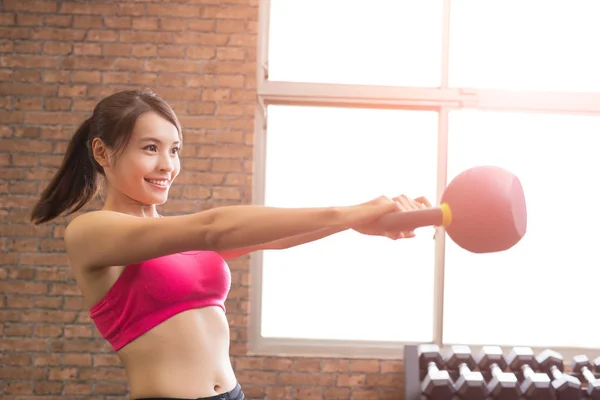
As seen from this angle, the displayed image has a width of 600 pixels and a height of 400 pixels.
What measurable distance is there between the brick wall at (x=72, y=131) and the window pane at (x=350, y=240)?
0.65ft

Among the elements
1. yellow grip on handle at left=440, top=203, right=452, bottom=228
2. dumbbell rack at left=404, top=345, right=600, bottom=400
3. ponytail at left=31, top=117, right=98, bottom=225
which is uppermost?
ponytail at left=31, top=117, right=98, bottom=225

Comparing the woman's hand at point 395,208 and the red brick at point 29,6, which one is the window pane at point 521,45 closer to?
the red brick at point 29,6

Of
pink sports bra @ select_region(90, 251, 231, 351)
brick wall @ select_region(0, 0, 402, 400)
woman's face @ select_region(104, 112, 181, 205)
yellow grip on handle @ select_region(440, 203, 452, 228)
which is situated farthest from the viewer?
brick wall @ select_region(0, 0, 402, 400)

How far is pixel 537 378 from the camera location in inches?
123

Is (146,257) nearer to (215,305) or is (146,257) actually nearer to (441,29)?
(215,305)

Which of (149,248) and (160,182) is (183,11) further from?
(149,248)

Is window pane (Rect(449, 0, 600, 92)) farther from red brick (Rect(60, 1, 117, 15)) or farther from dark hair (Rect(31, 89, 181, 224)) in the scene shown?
dark hair (Rect(31, 89, 181, 224))

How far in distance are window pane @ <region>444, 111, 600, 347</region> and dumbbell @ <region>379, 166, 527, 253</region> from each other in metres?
2.51

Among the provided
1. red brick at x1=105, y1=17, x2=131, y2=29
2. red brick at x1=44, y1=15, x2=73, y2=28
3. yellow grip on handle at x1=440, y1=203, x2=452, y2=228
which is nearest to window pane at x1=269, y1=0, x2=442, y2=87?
red brick at x1=105, y1=17, x2=131, y2=29

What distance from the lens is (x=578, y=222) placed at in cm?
369

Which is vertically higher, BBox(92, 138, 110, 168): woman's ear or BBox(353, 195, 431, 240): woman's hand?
BBox(92, 138, 110, 168): woman's ear

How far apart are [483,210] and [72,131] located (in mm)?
2894

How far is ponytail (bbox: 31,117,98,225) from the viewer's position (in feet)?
5.34

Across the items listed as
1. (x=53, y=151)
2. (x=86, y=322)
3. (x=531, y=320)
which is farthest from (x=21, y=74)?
(x=531, y=320)
